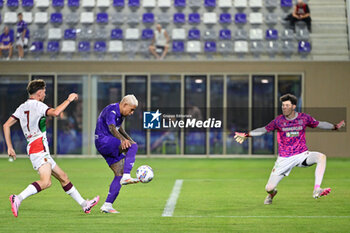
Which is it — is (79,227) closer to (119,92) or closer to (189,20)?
(119,92)

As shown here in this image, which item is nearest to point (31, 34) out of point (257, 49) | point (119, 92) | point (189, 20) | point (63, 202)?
point (119, 92)

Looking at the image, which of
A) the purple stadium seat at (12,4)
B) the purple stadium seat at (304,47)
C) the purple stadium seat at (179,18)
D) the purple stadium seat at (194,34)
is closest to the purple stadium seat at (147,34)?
the purple stadium seat at (179,18)

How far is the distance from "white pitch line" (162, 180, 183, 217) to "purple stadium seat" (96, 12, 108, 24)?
14050mm

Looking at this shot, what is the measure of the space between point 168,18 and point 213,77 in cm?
346

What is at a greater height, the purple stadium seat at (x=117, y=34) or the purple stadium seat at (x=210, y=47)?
the purple stadium seat at (x=117, y=34)

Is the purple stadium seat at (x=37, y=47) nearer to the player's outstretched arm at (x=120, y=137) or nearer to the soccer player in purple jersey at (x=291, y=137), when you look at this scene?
the soccer player in purple jersey at (x=291, y=137)

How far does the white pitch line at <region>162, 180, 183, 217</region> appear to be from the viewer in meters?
10.3

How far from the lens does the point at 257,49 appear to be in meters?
28.2

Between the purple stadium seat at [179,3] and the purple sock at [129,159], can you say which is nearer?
the purple sock at [129,159]

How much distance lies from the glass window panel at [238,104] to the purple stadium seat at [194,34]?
242 centimetres

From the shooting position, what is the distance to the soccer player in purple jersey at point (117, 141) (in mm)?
9430

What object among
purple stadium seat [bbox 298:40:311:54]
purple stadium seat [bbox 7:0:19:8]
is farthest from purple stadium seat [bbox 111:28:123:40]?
purple stadium seat [bbox 298:40:311:54]

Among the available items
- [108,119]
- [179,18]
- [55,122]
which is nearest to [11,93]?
[55,122]

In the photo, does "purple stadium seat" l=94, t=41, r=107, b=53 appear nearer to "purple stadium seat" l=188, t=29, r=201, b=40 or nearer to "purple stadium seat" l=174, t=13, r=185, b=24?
"purple stadium seat" l=174, t=13, r=185, b=24
